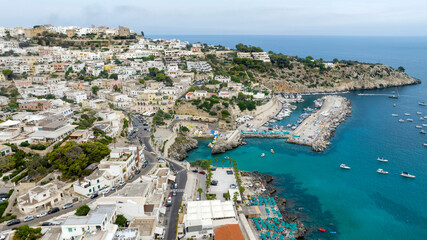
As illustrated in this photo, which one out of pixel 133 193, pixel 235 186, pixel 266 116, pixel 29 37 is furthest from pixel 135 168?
pixel 29 37

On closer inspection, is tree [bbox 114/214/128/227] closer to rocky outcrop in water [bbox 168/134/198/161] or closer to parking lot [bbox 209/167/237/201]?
parking lot [bbox 209/167/237/201]

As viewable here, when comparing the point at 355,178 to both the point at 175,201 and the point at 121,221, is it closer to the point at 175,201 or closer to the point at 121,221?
the point at 175,201

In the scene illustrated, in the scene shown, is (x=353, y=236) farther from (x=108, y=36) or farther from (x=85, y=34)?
(x=85, y=34)

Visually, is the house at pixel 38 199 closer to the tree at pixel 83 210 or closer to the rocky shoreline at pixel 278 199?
the tree at pixel 83 210

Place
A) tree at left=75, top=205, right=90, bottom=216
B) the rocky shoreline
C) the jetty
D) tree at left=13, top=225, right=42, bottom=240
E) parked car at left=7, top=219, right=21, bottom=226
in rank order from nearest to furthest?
tree at left=13, top=225, right=42, bottom=240 < parked car at left=7, top=219, right=21, bottom=226 < tree at left=75, top=205, right=90, bottom=216 < the rocky shoreline < the jetty

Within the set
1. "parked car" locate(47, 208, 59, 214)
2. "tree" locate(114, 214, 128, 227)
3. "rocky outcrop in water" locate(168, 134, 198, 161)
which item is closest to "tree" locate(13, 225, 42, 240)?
"parked car" locate(47, 208, 59, 214)

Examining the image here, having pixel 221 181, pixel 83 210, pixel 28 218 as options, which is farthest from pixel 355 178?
pixel 28 218
